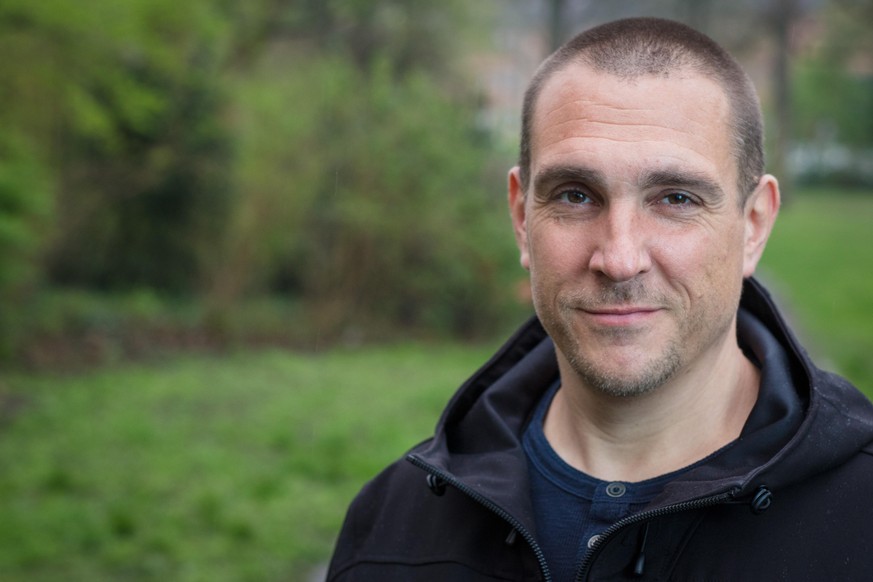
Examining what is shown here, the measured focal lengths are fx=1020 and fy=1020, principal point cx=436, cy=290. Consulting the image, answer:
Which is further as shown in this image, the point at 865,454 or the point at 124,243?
the point at 124,243

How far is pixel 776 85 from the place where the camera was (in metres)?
27.7

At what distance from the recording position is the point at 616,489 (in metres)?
2.00

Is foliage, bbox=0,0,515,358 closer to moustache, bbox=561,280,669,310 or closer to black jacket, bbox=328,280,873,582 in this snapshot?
black jacket, bbox=328,280,873,582

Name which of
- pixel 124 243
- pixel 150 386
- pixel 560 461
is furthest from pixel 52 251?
pixel 560 461

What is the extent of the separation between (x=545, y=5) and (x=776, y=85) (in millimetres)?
10241

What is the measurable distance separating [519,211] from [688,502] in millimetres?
820

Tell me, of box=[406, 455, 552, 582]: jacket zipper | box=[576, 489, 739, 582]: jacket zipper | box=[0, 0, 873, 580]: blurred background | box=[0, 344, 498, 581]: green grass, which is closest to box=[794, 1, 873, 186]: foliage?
box=[0, 0, 873, 580]: blurred background

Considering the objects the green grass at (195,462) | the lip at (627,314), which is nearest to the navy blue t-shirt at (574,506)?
the lip at (627,314)

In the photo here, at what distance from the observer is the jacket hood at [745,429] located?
1.78 meters

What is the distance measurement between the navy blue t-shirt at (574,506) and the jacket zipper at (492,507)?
0.04 metres

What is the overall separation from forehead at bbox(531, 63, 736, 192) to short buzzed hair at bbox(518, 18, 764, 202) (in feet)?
0.07

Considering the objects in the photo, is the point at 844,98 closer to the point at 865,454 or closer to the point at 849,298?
the point at 849,298

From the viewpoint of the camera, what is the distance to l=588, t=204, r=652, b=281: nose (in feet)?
6.30

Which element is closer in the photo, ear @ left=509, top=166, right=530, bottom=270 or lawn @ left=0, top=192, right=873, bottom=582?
ear @ left=509, top=166, right=530, bottom=270
